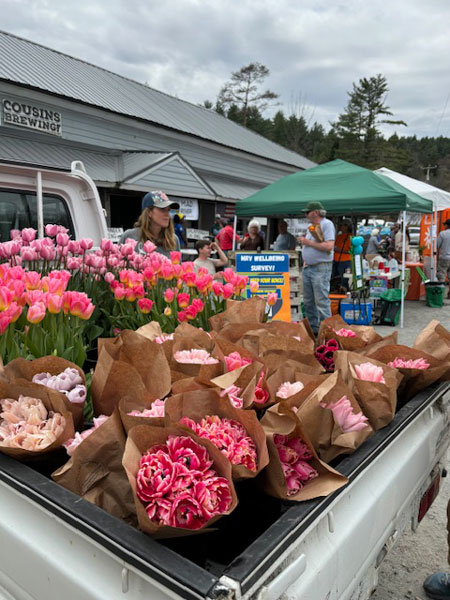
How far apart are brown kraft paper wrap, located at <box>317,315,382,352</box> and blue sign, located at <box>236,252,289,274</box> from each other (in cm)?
481

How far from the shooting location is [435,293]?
1126 centimetres

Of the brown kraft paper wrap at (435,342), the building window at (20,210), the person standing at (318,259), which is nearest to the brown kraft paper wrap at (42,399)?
the brown kraft paper wrap at (435,342)

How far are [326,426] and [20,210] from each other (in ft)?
10.0

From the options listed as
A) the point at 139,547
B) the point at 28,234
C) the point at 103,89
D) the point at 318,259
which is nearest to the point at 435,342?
the point at 139,547

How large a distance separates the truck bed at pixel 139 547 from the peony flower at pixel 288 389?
0.23m

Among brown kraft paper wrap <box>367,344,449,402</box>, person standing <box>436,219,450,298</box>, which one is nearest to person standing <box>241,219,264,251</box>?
person standing <box>436,219,450,298</box>

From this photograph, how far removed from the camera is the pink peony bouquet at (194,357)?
1.54m

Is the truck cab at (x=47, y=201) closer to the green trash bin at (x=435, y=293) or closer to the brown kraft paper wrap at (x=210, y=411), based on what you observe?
the brown kraft paper wrap at (x=210, y=411)

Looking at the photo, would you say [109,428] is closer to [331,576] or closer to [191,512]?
[191,512]

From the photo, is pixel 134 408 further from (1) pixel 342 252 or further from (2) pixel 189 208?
(2) pixel 189 208

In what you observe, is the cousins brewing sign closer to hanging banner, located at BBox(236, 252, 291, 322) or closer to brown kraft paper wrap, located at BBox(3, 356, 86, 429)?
hanging banner, located at BBox(236, 252, 291, 322)

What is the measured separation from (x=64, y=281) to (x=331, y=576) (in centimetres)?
136

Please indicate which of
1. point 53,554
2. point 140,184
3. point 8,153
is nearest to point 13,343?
point 53,554

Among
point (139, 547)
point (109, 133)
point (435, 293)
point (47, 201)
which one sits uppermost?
point (109, 133)
